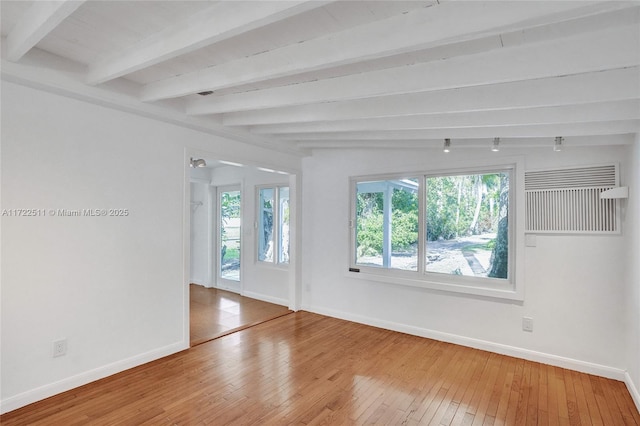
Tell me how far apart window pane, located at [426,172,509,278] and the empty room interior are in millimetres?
24

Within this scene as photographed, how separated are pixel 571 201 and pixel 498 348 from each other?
1.64 metres

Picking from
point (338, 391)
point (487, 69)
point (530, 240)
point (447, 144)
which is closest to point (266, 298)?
point (338, 391)

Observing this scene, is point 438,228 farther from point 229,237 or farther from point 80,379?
point 229,237

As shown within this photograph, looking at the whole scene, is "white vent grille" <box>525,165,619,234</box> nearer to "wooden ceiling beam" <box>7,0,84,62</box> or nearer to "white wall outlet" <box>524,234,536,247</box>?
"white wall outlet" <box>524,234,536,247</box>

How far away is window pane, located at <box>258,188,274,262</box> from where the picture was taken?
5.63 meters

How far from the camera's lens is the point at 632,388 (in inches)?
104

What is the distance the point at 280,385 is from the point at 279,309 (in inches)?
88.9

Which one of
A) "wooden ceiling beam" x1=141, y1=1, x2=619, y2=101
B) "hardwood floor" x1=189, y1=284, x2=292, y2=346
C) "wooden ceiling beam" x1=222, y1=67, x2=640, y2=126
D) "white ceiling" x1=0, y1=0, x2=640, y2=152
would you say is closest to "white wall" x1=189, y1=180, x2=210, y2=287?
"hardwood floor" x1=189, y1=284, x2=292, y2=346

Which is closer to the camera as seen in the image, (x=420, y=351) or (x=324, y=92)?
(x=324, y=92)

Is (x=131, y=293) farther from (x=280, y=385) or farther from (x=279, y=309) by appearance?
(x=279, y=309)

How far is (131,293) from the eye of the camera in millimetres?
3006

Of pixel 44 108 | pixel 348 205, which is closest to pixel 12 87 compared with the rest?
pixel 44 108

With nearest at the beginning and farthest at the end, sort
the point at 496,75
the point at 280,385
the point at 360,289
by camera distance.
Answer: the point at 496,75
the point at 280,385
the point at 360,289

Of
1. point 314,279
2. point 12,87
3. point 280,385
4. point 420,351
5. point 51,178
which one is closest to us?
point 12,87
